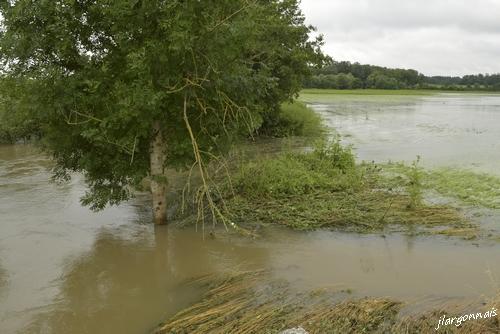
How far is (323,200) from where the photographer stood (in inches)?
393

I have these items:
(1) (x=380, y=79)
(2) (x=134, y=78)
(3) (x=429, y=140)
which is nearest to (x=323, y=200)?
(2) (x=134, y=78)

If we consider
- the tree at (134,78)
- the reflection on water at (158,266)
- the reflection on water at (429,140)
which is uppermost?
the tree at (134,78)

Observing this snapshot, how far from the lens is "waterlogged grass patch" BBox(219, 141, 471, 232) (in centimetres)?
887

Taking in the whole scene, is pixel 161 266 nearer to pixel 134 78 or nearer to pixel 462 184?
pixel 134 78

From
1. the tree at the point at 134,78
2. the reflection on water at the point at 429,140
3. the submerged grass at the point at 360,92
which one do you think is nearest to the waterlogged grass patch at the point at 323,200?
the tree at the point at 134,78

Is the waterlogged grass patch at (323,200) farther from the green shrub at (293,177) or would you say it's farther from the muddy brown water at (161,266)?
the muddy brown water at (161,266)

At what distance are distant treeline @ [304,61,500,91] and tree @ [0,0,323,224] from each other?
72791 millimetres

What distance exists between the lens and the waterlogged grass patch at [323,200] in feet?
29.1

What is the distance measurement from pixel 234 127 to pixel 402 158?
9155 millimetres

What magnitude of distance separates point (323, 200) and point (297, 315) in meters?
4.75

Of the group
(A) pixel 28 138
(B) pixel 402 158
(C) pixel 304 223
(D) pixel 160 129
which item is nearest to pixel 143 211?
(D) pixel 160 129

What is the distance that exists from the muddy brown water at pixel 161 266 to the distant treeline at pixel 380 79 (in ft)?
240

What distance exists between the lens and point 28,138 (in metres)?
22.6

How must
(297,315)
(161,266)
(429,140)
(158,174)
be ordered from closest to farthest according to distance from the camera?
(297,315) → (161,266) → (158,174) → (429,140)
